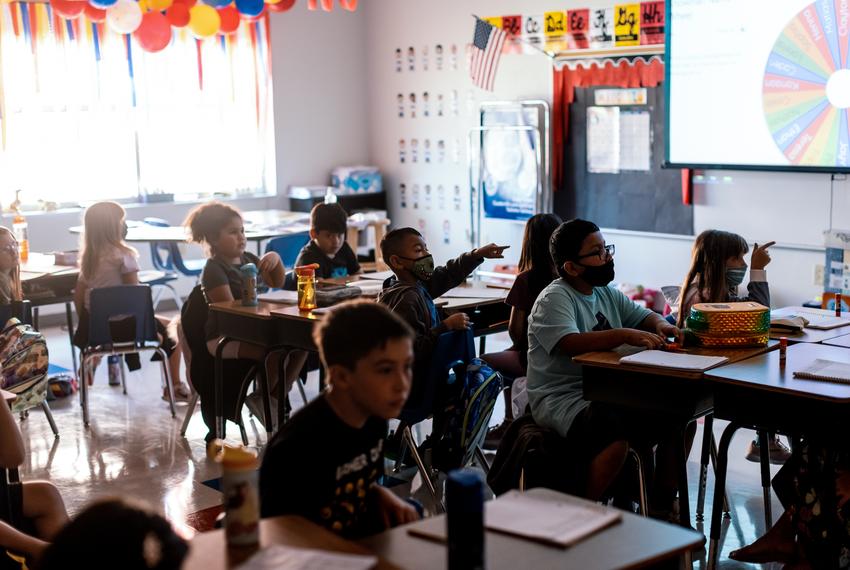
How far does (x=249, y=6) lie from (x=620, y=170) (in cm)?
271

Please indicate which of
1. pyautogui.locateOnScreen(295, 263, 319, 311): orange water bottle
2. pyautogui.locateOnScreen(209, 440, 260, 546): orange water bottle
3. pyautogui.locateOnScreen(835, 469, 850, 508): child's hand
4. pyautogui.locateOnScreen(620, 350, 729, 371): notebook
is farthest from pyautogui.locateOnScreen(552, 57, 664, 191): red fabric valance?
pyautogui.locateOnScreen(209, 440, 260, 546): orange water bottle

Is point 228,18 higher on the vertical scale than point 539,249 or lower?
higher

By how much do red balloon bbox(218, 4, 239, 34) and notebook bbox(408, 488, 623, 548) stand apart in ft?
20.8

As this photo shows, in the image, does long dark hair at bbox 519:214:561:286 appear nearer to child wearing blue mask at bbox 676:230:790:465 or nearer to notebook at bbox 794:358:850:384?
child wearing blue mask at bbox 676:230:790:465

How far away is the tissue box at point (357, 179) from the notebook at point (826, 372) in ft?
21.5

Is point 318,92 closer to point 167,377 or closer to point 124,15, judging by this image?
point 124,15

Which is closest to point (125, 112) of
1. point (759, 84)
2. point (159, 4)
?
point (159, 4)

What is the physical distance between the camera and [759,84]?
6.50 meters

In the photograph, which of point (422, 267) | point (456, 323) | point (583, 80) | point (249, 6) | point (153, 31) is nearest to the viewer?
point (456, 323)

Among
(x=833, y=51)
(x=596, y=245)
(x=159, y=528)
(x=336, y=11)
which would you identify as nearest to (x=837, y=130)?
(x=833, y=51)

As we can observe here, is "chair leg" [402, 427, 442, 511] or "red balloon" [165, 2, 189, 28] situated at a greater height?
"red balloon" [165, 2, 189, 28]

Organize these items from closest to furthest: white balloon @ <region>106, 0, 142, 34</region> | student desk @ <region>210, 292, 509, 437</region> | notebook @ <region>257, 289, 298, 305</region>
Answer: student desk @ <region>210, 292, 509, 437</region>
notebook @ <region>257, 289, 298, 305</region>
white balloon @ <region>106, 0, 142, 34</region>

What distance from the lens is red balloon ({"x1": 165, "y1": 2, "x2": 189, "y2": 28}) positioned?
7203 millimetres

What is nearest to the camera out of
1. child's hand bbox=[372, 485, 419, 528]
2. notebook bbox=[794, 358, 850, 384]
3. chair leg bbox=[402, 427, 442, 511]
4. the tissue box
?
child's hand bbox=[372, 485, 419, 528]
